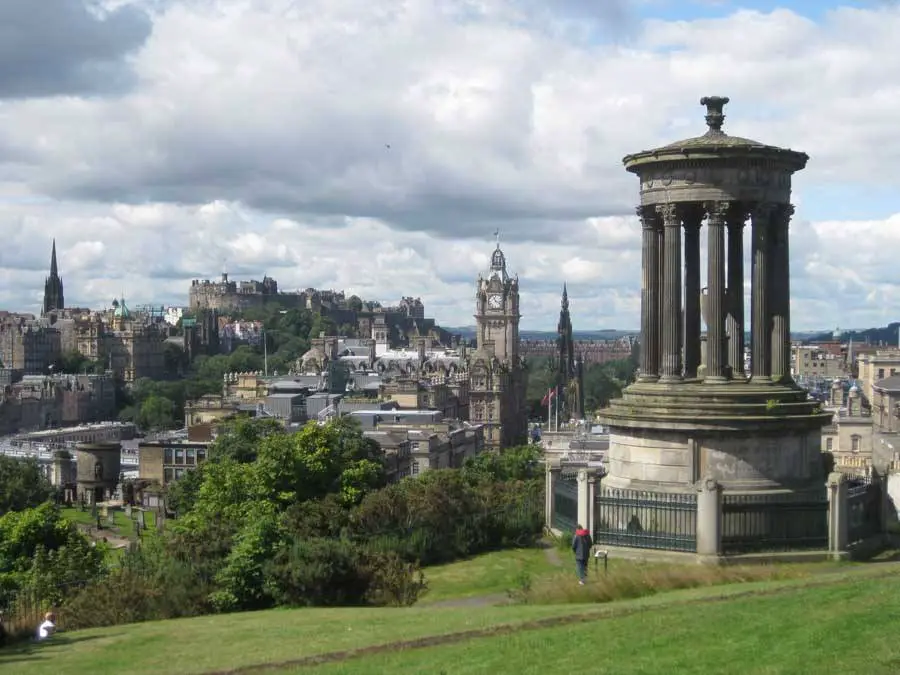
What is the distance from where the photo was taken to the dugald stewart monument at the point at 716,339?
27875 millimetres

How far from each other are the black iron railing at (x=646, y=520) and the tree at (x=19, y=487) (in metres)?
67.9

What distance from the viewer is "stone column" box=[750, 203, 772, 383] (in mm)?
29078

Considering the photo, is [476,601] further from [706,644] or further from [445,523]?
[706,644]

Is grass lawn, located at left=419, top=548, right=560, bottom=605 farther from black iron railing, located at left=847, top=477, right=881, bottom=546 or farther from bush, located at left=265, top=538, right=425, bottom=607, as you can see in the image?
black iron railing, located at left=847, top=477, right=881, bottom=546

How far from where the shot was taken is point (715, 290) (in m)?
28.9

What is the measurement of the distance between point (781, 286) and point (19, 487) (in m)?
73.9

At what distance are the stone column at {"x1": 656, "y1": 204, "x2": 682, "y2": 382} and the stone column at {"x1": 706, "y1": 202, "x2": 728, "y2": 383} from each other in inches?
23.8

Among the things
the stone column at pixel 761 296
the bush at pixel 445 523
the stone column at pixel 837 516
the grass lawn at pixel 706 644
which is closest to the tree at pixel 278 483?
the bush at pixel 445 523

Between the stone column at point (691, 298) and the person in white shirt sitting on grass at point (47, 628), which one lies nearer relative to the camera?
the person in white shirt sitting on grass at point (47, 628)

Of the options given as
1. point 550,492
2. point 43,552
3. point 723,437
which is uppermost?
point 723,437

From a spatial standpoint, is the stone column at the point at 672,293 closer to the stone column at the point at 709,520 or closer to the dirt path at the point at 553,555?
the stone column at the point at 709,520

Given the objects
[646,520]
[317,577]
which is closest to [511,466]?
[646,520]

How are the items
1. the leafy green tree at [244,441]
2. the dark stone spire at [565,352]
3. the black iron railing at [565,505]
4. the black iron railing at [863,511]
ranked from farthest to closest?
the dark stone spire at [565,352], the leafy green tree at [244,441], the black iron railing at [565,505], the black iron railing at [863,511]

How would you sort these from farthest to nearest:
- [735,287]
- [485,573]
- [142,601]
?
[735,287]
[485,573]
[142,601]
